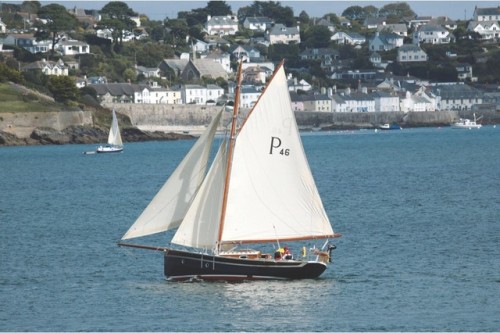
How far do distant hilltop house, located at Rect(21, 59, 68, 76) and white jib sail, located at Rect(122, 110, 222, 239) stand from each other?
455 feet

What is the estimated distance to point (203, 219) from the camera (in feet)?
139

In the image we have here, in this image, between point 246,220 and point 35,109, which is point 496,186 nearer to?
point 246,220

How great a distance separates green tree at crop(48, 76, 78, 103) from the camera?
161 m

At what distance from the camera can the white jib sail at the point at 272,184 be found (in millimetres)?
42562

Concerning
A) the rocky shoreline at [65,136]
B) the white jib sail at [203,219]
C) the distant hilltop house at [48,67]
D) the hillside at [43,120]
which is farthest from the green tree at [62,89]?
the white jib sail at [203,219]

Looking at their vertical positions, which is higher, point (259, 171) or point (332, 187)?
point (259, 171)

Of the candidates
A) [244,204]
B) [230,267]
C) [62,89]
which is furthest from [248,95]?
[230,267]

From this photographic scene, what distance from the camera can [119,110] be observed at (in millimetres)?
174125

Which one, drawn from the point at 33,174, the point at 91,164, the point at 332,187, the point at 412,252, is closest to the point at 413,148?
the point at 91,164

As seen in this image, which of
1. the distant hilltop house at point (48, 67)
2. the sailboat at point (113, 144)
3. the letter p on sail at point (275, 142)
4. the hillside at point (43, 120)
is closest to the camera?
the letter p on sail at point (275, 142)

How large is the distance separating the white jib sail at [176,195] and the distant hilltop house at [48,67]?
138551 millimetres

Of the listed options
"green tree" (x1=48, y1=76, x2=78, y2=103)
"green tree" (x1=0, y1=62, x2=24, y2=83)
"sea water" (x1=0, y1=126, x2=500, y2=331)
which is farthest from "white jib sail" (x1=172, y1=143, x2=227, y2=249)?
"green tree" (x1=48, y1=76, x2=78, y2=103)

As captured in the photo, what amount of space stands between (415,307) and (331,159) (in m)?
80.7

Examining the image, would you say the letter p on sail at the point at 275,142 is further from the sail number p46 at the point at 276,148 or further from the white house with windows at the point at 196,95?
the white house with windows at the point at 196,95
